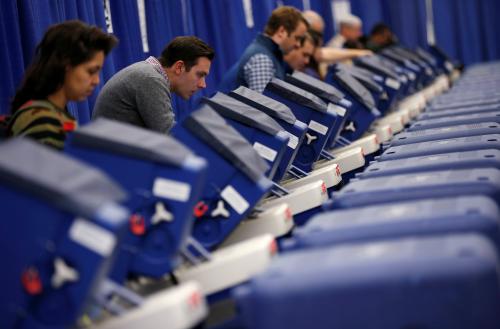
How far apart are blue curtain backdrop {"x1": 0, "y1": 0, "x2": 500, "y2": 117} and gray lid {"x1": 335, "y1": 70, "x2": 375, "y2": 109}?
871 millimetres

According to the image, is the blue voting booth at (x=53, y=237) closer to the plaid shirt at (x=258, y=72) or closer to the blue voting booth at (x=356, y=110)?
the plaid shirt at (x=258, y=72)

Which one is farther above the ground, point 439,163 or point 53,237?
point 53,237

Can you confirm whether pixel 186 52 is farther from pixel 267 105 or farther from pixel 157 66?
pixel 267 105

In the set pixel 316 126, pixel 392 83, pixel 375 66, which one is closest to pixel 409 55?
pixel 375 66

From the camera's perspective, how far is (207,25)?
6539mm

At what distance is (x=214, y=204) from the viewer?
2.73 meters

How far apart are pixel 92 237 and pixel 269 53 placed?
3114 mm

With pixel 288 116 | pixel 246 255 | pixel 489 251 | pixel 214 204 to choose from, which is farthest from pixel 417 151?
pixel 489 251

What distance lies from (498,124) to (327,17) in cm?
617

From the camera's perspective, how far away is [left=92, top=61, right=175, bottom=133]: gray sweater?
3400mm

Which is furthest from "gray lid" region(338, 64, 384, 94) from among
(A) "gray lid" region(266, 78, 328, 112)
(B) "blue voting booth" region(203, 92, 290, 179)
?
(B) "blue voting booth" region(203, 92, 290, 179)

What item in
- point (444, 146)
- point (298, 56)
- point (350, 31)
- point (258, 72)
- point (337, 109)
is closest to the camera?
point (444, 146)

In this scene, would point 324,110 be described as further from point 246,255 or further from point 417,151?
point 246,255

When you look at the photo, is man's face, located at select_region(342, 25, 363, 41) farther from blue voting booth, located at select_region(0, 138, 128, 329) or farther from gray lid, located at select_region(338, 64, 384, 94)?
blue voting booth, located at select_region(0, 138, 128, 329)
